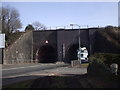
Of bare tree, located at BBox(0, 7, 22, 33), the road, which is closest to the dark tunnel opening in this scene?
bare tree, located at BBox(0, 7, 22, 33)

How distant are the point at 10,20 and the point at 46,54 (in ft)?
46.8

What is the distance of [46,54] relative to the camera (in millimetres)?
72000

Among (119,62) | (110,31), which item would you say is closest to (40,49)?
(110,31)

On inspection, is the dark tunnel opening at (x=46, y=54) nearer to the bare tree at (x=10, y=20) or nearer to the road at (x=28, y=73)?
the bare tree at (x=10, y=20)

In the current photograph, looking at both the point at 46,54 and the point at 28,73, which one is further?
the point at 46,54

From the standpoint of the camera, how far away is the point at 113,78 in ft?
38.6

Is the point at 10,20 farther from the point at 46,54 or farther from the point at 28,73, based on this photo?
the point at 28,73

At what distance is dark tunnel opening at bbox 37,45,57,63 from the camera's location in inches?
2751

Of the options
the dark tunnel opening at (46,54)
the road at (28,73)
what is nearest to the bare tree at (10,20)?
the dark tunnel opening at (46,54)

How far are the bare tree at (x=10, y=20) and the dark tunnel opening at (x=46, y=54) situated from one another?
974 centimetres

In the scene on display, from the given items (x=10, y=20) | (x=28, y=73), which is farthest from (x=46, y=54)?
(x=28, y=73)

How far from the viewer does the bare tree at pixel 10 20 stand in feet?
219

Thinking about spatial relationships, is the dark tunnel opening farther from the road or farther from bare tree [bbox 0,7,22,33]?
the road

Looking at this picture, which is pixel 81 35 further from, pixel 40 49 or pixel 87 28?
pixel 40 49
